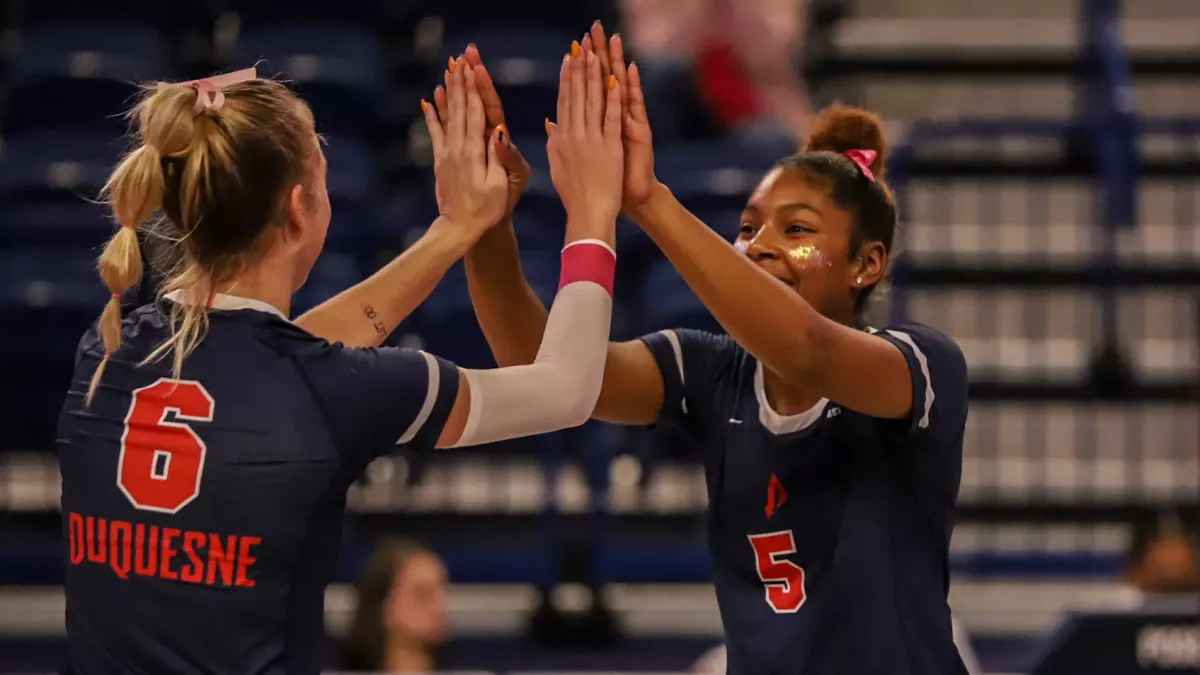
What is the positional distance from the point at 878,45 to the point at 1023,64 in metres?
0.69

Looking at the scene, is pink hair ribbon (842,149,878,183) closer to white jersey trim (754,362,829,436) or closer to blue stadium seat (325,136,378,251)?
white jersey trim (754,362,829,436)

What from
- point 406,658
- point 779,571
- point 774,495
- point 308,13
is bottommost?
point 406,658

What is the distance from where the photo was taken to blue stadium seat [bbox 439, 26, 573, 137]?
6621 mm

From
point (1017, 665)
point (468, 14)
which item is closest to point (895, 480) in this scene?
point (1017, 665)

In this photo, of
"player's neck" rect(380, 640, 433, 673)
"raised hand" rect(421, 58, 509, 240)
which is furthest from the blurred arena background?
"raised hand" rect(421, 58, 509, 240)

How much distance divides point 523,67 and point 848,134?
399 cm

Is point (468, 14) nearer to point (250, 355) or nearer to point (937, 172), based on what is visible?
point (937, 172)

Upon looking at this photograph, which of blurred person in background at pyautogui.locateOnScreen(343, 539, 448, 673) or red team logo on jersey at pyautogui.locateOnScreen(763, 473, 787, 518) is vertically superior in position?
red team logo on jersey at pyautogui.locateOnScreen(763, 473, 787, 518)

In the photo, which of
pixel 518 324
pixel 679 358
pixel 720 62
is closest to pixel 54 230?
pixel 720 62

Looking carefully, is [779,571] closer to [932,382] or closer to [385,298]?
[932,382]

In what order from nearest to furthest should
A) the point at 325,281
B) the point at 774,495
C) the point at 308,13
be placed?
the point at 774,495 → the point at 325,281 → the point at 308,13

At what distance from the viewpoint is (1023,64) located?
25.0 feet

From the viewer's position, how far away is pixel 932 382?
2.47 m

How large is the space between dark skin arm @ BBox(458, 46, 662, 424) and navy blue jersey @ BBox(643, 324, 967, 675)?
196mm
